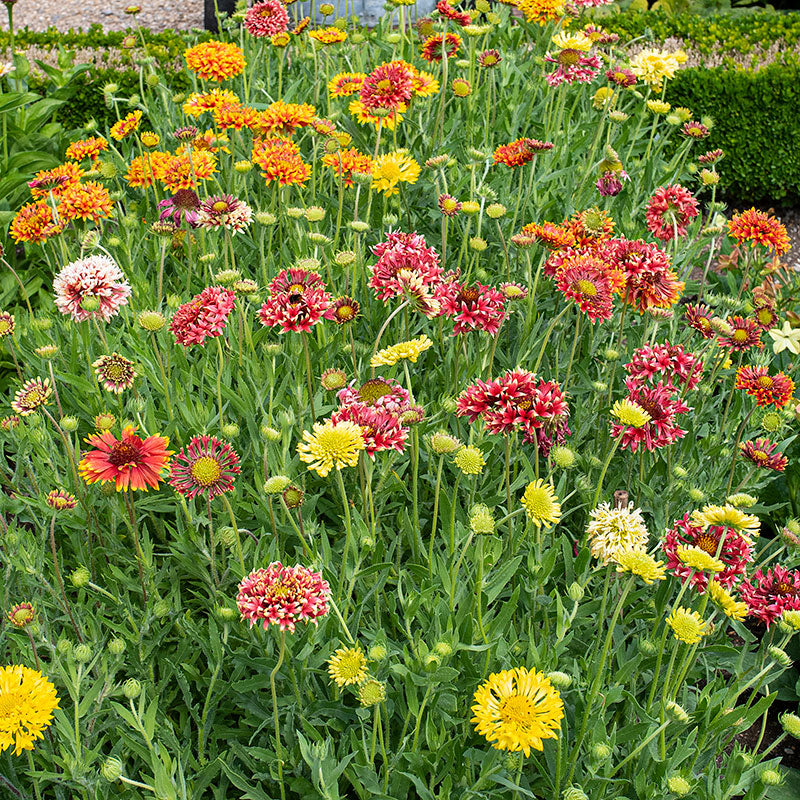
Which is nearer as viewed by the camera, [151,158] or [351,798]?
[351,798]

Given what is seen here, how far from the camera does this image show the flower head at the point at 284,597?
1558 mm

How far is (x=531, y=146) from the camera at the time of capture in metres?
2.95

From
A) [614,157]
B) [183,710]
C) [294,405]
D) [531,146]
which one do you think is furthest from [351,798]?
[614,157]

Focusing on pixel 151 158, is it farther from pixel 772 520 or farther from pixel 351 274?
pixel 772 520

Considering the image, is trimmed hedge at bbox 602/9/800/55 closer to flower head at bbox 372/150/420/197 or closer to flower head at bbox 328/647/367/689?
flower head at bbox 372/150/420/197

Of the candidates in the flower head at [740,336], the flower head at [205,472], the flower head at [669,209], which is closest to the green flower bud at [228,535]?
the flower head at [205,472]

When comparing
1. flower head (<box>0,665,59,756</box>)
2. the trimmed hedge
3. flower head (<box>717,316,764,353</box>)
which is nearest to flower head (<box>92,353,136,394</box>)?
flower head (<box>0,665,59,756</box>)

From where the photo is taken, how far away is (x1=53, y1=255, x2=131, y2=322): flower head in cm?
234

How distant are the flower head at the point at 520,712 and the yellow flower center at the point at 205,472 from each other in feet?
2.48

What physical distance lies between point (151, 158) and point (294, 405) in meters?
1.47

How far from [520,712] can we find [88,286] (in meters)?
1.69

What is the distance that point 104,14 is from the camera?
347 inches

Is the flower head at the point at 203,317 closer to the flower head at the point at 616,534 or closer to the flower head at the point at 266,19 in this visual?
the flower head at the point at 616,534

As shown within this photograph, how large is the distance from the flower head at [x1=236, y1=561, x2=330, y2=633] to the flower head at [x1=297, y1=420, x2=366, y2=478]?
22 cm
